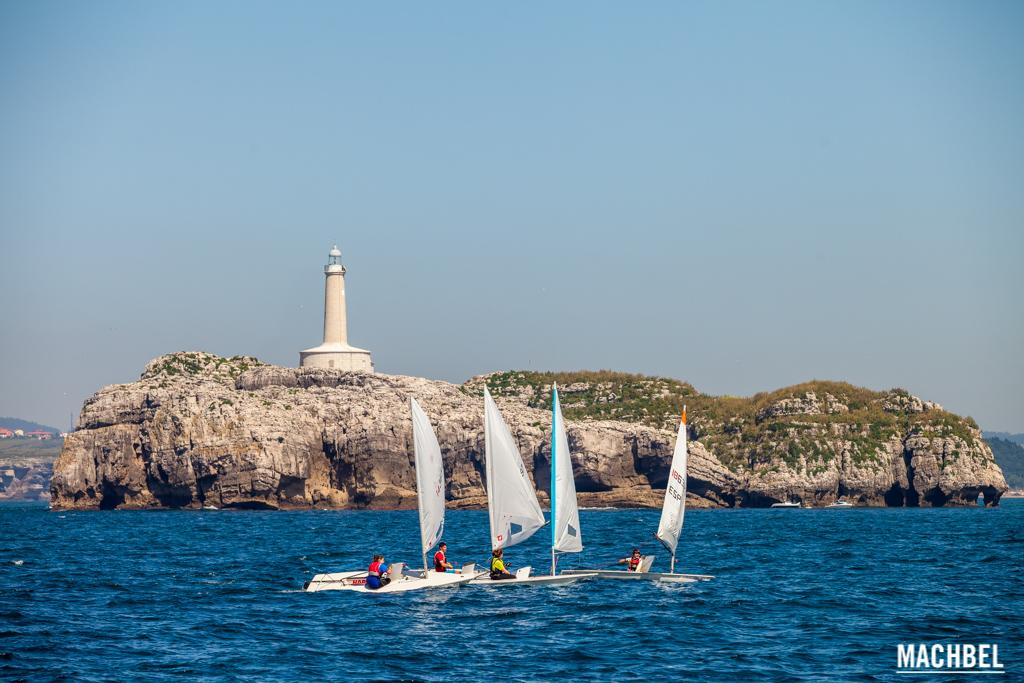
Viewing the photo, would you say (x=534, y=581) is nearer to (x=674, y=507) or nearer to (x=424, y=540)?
(x=424, y=540)

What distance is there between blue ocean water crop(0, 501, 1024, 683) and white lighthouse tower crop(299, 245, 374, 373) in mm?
55870

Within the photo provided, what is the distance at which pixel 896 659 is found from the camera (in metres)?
32.7

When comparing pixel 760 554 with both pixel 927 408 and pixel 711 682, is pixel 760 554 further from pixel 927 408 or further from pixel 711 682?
pixel 927 408

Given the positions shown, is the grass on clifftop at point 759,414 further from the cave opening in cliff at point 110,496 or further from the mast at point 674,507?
the mast at point 674,507

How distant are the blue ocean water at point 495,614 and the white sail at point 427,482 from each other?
2.80 m

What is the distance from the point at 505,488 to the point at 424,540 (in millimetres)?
3772

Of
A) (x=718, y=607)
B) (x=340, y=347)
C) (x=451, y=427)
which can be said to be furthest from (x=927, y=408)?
(x=718, y=607)

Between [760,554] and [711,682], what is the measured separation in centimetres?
3236

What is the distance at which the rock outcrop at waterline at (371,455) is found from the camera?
356 feet

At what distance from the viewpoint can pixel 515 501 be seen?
4712 centimetres

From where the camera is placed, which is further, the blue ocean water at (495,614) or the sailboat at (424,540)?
the sailboat at (424,540)

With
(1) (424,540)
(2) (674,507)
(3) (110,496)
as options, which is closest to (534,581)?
(1) (424,540)

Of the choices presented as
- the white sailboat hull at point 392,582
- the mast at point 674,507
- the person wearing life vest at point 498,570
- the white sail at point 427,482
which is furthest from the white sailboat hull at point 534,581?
the mast at point 674,507

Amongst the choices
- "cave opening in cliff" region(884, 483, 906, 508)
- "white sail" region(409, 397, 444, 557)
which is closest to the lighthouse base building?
"cave opening in cliff" region(884, 483, 906, 508)
